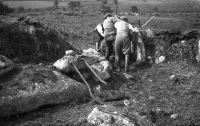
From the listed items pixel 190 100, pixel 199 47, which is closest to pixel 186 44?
pixel 199 47

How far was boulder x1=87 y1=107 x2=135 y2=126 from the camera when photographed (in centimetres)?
625

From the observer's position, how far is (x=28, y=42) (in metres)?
9.95

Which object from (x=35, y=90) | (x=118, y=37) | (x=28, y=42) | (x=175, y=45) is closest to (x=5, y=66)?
(x=35, y=90)

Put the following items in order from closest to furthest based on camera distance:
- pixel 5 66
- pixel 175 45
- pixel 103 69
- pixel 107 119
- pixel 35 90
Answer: pixel 107 119 < pixel 35 90 < pixel 5 66 < pixel 103 69 < pixel 175 45

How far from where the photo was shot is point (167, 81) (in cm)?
923

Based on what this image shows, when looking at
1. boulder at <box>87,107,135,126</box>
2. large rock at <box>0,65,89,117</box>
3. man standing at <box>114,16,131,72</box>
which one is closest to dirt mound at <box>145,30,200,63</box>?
man standing at <box>114,16,131,72</box>

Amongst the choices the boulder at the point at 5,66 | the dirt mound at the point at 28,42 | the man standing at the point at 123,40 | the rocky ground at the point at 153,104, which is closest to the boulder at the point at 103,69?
the rocky ground at the point at 153,104

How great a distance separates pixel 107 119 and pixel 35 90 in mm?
1840

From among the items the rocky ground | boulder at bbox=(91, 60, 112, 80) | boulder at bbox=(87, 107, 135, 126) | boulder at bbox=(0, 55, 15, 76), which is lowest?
the rocky ground

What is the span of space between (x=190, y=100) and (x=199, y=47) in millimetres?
2963

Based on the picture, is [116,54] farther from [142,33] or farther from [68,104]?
[68,104]

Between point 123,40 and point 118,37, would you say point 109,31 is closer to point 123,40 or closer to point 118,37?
point 118,37

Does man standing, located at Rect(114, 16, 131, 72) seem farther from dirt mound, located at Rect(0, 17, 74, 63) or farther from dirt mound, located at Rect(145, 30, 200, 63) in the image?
dirt mound, located at Rect(0, 17, 74, 63)

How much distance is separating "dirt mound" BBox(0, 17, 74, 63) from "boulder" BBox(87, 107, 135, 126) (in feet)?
12.1
